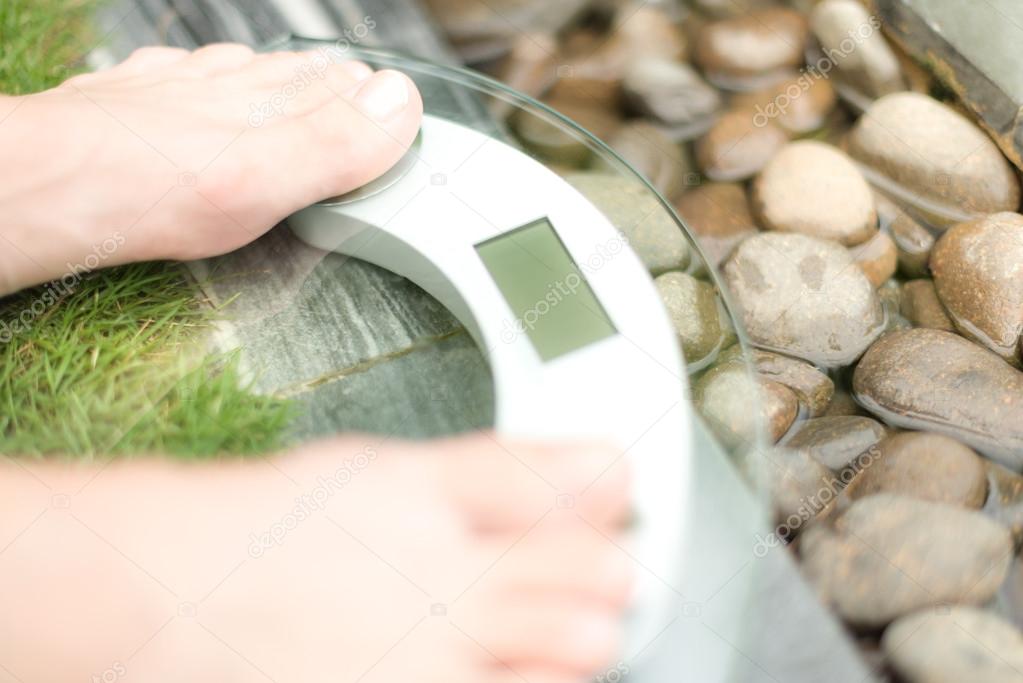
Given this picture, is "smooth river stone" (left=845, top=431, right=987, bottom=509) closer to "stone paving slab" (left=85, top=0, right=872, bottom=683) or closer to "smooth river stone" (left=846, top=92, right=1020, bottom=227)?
"stone paving slab" (left=85, top=0, right=872, bottom=683)

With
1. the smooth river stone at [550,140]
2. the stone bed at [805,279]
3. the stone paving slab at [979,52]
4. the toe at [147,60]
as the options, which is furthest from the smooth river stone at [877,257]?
the toe at [147,60]

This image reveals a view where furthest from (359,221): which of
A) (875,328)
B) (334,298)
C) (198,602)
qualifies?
(875,328)

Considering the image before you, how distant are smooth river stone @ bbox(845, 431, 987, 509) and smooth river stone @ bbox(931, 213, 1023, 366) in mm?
204

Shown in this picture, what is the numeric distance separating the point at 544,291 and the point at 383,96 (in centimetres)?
37

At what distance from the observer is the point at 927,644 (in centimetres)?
101

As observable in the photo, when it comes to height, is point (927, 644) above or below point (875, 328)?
below

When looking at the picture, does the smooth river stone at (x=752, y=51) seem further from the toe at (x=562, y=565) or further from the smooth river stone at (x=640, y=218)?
the toe at (x=562, y=565)

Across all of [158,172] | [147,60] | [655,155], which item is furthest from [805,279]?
[147,60]

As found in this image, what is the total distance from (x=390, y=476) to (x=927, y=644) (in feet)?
2.09

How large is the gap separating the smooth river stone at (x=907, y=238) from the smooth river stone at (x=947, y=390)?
168mm

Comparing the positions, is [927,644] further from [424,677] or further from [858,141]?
[858,141]

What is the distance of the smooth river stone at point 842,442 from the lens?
118 centimetres

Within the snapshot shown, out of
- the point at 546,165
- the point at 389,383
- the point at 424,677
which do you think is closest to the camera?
the point at 424,677

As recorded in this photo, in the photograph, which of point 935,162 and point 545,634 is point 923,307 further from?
point 545,634
